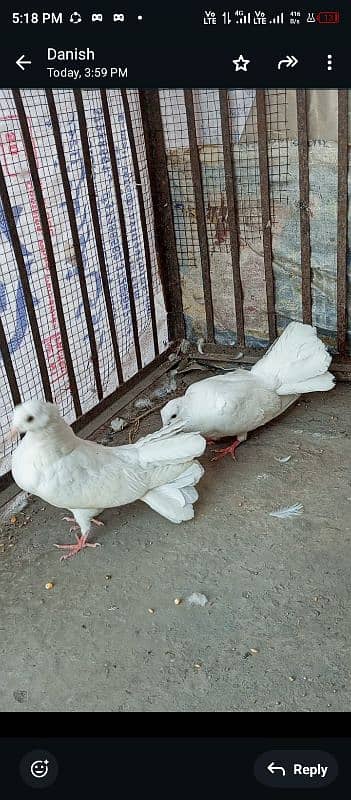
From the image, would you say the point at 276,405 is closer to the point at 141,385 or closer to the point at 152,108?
the point at 141,385

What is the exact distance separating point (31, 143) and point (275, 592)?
2138 millimetres

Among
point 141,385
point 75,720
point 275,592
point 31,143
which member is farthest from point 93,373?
point 75,720

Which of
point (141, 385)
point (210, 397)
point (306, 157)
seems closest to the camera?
point (210, 397)

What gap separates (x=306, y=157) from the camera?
345 cm

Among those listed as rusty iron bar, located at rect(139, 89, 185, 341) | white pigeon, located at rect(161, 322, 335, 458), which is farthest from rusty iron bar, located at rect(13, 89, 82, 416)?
rusty iron bar, located at rect(139, 89, 185, 341)

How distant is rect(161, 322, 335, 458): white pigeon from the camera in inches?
125

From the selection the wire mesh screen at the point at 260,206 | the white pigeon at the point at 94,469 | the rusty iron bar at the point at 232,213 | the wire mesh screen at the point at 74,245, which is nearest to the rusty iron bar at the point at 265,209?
the wire mesh screen at the point at 260,206

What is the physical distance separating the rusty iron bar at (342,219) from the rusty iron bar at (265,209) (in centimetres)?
38

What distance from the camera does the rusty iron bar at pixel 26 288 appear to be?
9.37 feet

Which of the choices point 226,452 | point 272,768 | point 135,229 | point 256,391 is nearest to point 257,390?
point 256,391

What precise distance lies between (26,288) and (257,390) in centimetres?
120

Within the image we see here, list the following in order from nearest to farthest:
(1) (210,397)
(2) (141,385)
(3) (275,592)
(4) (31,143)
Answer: (3) (275,592)
(4) (31,143)
(1) (210,397)
(2) (141,385)

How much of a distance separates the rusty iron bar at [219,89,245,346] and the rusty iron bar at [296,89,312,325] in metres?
0.38
